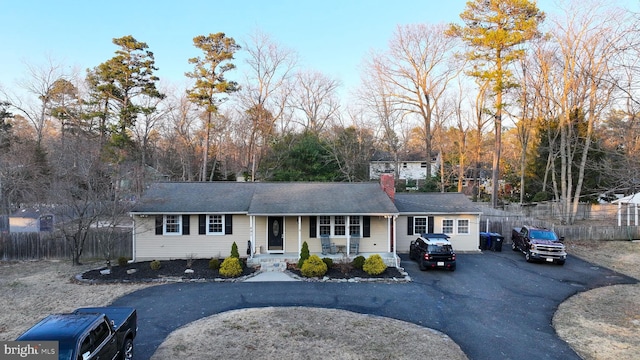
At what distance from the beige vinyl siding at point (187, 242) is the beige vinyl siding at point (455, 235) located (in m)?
8.50

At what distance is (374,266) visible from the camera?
15.4 m

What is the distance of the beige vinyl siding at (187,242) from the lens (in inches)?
698

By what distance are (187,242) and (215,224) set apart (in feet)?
5.28

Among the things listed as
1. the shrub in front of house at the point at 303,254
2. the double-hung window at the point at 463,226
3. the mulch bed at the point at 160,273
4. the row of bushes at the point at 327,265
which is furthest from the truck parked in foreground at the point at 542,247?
the mulch bed at the point at 160,273

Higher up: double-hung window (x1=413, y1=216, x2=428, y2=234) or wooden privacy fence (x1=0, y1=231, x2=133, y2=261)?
double-hung window (x1=413, y1=216, x2=428, y2=234)

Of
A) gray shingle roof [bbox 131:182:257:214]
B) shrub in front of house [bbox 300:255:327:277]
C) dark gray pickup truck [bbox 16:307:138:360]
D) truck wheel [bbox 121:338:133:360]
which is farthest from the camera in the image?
gray shingle roof [bbox 131:182:257:214]

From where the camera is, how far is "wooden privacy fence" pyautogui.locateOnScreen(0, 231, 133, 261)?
18.1 metres

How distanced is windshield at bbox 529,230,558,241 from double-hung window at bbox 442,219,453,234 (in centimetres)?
390

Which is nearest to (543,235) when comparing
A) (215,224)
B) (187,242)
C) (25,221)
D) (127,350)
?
(215,224)

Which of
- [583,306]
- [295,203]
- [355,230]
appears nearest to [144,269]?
[295,203]

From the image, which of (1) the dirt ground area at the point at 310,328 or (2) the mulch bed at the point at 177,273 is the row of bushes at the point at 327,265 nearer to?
(2) the mulch bed at the point at 177,273

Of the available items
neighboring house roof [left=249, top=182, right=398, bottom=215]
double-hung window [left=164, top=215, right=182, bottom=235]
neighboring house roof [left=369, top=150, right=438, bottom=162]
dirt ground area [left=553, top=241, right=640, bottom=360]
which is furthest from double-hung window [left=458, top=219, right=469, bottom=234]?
neighboring house roof [left=369, top=150, right=438, bottom=162]

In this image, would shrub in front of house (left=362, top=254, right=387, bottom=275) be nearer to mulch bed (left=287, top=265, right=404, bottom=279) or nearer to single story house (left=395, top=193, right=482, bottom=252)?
mulch bed (left=287, top=265, right=404, bottom=279)

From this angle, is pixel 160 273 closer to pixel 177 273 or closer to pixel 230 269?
pixel 177 273
